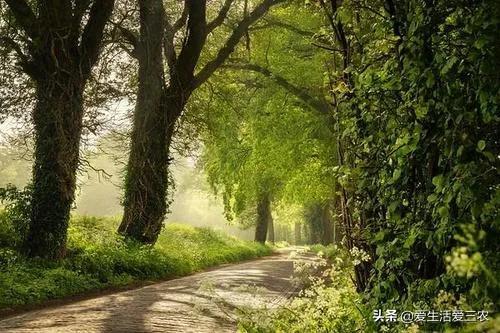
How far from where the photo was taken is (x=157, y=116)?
14.6 meters

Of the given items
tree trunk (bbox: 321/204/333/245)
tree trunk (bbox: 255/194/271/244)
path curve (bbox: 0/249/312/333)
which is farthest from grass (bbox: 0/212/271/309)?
tree trunk (bbox: 321/204/333/245)

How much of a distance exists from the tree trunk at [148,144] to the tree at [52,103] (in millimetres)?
3109

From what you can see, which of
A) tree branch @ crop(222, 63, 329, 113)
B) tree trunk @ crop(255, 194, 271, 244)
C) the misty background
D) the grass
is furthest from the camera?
the misty background

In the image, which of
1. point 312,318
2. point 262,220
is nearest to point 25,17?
point 312,318

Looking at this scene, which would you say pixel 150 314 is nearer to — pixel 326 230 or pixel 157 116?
pixel 157 116

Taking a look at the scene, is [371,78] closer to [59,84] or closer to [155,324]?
[155,324]

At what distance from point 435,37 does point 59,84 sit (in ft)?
30.2

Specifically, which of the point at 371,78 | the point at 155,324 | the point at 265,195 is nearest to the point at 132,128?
the point at 155,324

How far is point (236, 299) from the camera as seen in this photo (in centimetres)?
863

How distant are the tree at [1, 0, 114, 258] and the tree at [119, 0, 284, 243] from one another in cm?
320

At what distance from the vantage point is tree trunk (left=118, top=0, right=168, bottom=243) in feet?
47.2

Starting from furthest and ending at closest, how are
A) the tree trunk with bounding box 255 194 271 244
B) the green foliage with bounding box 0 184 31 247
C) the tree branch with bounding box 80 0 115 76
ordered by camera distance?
the tree trunk with bounding box 255 194 271 244 → the tree branch with bounding box 80 0 115 76 → the green foliage with bounding box 0 184 31 247

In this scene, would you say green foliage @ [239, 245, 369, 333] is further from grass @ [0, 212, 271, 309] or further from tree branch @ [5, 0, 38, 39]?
tree branch @ [5, 0, 38, 39]

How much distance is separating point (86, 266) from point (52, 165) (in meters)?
2.45
